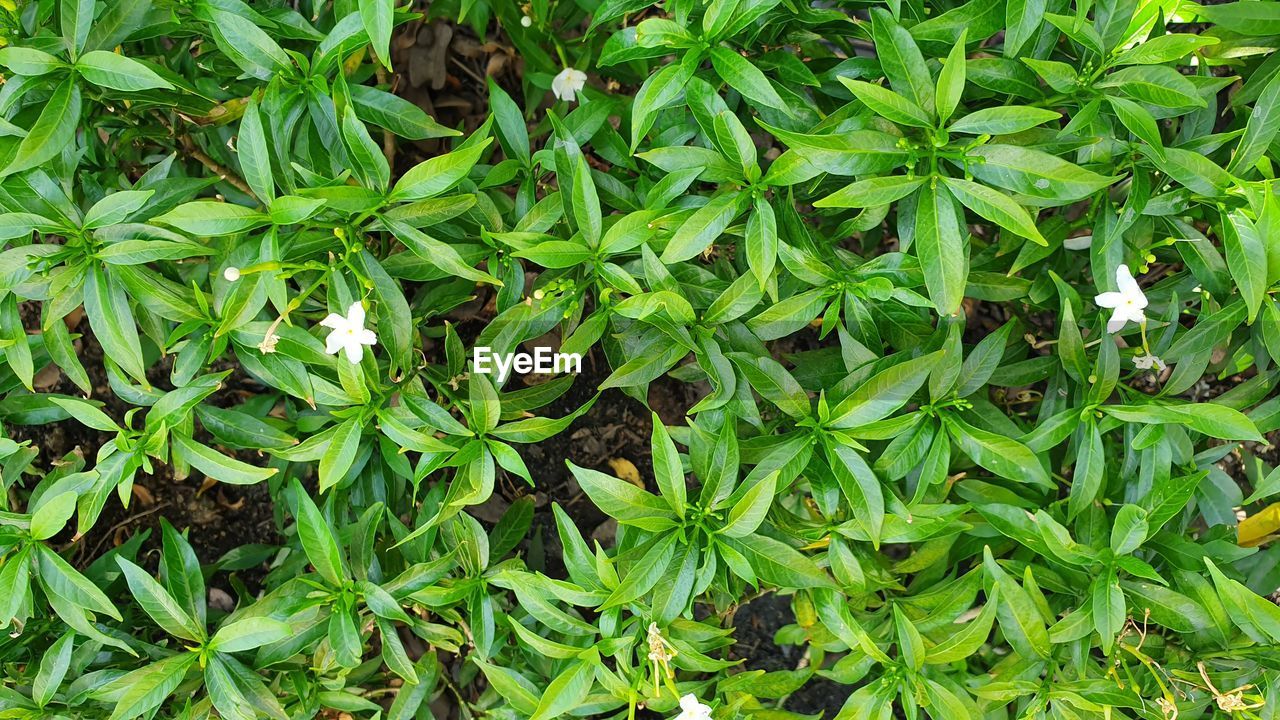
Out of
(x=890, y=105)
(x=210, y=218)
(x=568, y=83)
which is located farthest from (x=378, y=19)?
(x=890, y=105)

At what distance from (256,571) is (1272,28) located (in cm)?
317

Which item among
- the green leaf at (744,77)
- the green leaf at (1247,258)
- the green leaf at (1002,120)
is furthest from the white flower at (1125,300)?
the green leaf at (744,77)

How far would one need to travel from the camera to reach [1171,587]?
1.94 meters

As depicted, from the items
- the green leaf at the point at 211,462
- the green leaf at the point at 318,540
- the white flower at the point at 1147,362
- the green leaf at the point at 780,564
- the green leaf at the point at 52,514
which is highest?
the white flower at the point at 1147,362

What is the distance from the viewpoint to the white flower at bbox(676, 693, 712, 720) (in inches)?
71.4

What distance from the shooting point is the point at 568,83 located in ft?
7.45

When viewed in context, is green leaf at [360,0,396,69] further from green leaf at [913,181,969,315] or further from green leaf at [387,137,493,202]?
green leaf at [913,181,969,315]

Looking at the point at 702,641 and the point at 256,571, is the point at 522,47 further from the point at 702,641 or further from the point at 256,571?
the point at 256,571

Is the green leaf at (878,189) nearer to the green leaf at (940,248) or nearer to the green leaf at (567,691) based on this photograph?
the green leaf at (940,248)

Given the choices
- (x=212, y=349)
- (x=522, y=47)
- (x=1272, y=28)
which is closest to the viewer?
(x=1272, y=28)

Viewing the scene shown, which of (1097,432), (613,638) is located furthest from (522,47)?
(1097,432)

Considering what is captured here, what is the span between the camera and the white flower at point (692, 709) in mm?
1812

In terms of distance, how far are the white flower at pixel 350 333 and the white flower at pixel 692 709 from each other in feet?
3.25

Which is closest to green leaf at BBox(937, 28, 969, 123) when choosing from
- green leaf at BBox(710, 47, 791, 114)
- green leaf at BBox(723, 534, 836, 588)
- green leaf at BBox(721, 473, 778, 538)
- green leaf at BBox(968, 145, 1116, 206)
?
green leaf at BBox(968, 145, 1116, 206)
